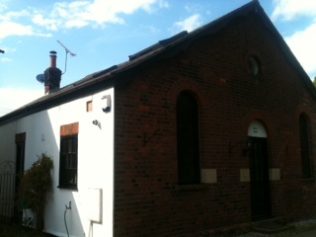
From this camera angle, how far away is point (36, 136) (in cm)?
1128

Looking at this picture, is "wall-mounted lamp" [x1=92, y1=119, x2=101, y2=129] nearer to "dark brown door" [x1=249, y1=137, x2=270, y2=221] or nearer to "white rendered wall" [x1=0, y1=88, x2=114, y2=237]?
"white rendered wall" [x1=0, y1=88, x2=114, y2=237]

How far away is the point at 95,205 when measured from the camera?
8008 mm

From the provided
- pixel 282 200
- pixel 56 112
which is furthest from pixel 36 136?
pixel 282 200

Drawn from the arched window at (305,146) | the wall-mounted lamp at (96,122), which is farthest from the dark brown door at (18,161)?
the arched window at (305,146)

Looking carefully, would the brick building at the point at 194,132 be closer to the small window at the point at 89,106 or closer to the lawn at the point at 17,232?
the small window at the point at 89,106

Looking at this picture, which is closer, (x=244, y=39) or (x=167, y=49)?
(x=167, y=49)

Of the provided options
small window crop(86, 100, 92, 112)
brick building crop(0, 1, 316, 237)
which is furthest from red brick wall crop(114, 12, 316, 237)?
small window crop(86, 100, 92, 112)

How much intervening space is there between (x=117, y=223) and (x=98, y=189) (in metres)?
0.85

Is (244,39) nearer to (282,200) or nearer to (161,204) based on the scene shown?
(282,200)

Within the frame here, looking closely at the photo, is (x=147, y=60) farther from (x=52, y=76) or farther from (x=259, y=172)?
(x=52, y=76)

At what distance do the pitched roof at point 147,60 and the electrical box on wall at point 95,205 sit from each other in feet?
7.33

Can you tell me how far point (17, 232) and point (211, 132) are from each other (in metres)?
5.80

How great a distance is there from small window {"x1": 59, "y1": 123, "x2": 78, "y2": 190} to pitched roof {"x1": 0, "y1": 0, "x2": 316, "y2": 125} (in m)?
0.83

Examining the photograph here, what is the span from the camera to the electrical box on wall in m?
7.90
